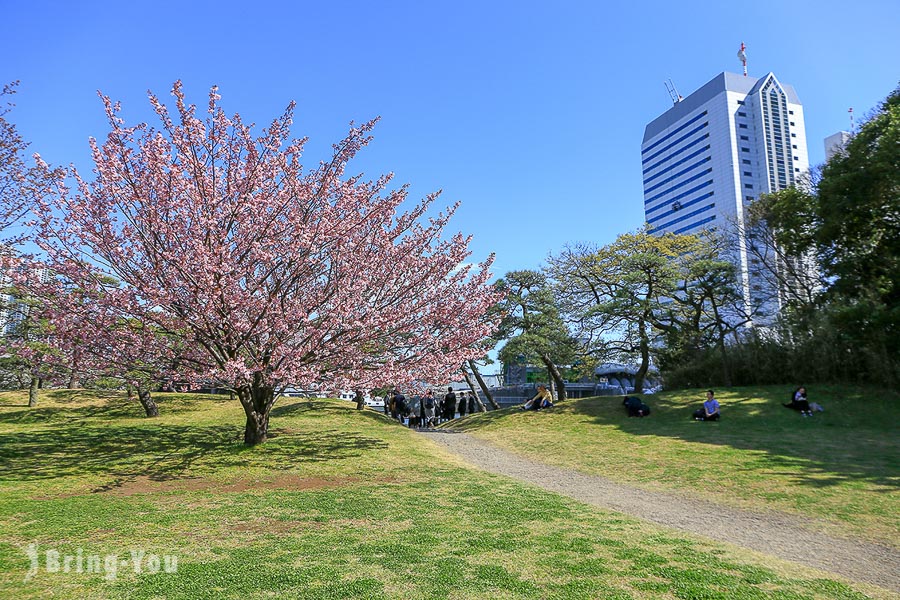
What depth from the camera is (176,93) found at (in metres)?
10.2

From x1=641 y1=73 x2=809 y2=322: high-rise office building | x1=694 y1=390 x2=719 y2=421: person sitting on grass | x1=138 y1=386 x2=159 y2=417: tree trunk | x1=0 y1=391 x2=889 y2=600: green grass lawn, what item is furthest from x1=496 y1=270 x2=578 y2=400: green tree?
x1=641 y1=73 x2=809 y2=322: high-rise office building

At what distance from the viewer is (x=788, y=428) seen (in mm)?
14828

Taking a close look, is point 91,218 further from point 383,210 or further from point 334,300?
point 383,210

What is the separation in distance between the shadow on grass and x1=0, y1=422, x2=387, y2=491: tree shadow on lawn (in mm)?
7656

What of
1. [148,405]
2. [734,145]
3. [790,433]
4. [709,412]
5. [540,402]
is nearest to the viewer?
[790,433]

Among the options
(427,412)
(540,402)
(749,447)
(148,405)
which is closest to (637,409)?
(540,402)

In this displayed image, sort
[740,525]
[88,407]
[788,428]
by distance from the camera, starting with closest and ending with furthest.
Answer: [740,525], [788,428], [88,407]

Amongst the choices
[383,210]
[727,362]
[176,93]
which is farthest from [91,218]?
[727,362]

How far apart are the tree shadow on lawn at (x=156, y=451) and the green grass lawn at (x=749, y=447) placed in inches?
210

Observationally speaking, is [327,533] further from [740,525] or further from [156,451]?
[156,451]

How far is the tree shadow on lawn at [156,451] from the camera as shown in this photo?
1023cm

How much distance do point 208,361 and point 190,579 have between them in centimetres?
711

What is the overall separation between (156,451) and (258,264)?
4.82m

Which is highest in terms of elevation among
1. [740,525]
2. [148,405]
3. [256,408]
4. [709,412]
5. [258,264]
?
[258,264]
